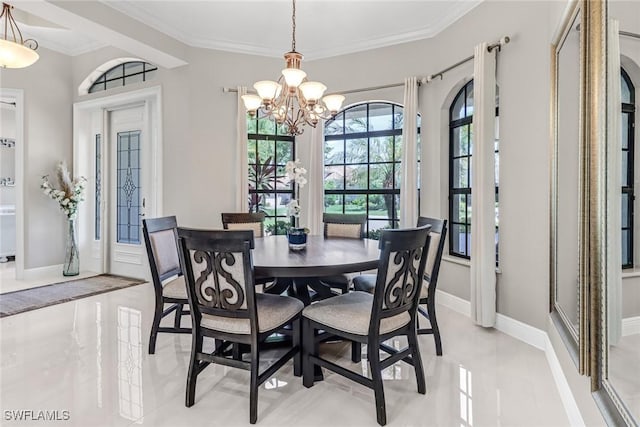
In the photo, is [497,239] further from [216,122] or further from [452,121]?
[216,122]

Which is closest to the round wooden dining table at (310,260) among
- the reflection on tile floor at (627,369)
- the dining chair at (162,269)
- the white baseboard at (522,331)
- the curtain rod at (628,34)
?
the dining chair at (162,269)

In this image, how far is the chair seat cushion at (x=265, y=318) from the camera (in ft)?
6.35

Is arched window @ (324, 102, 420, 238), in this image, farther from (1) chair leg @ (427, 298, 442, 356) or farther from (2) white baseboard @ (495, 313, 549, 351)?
(1) chair leg @ (427, 298, 442, 356)

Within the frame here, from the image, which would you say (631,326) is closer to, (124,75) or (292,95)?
(292,95)

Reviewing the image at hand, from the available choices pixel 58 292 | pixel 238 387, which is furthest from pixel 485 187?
pixel 58 292

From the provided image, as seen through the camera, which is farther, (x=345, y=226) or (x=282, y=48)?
(x=282, y=48)

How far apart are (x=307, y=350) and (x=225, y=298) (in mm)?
667

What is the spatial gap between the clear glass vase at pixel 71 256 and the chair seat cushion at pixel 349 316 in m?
4.47

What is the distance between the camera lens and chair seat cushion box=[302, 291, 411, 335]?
1.96 meters

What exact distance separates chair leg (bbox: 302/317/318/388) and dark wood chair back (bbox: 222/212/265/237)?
5.56 feet

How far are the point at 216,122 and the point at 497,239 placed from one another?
3477 mm

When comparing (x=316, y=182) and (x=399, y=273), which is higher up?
(x=316, y=182)

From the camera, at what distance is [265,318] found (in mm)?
2016

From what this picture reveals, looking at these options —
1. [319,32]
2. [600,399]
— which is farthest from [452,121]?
[600,399]
